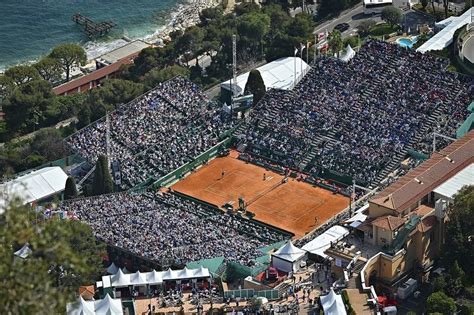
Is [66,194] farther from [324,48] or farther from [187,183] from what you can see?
[324,48]

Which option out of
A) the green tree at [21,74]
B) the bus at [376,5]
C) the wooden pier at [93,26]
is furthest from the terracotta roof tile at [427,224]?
the wooden pier at [93,26]

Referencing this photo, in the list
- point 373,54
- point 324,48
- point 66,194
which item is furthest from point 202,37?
point 66,194

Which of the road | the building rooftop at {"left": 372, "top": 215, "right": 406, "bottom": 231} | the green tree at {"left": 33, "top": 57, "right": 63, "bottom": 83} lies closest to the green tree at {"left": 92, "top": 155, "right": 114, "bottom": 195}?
the building rooftop at {"left": 372, "top": 215, "right": 406, "bottom": 231}

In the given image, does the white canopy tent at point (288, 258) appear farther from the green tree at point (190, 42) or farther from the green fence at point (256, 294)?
the green tree at point (190, 42)

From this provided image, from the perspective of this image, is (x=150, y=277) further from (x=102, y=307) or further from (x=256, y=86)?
(x=256, y=86)

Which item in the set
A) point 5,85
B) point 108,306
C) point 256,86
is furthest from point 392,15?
point 108,306

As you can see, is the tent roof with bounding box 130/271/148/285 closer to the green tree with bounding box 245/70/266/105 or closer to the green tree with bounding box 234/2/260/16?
the green tree with bounding box 245/70/266/105
